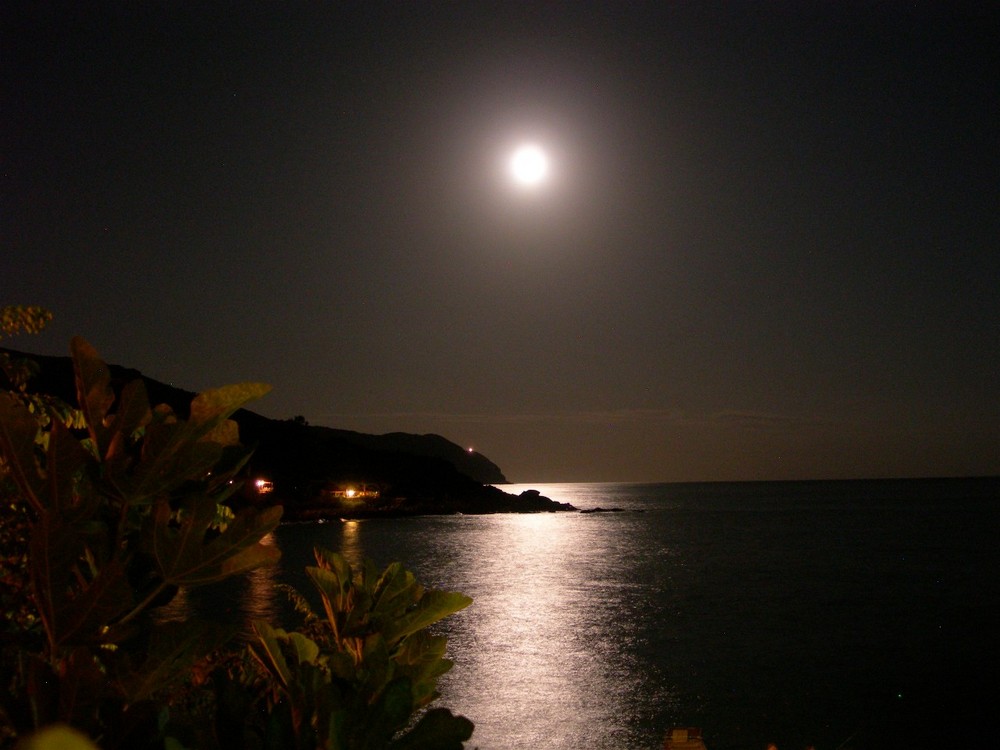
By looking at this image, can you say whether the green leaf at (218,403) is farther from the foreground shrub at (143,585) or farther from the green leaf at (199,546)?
the green leaf at (199,546)

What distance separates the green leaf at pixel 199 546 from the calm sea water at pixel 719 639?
2051cm

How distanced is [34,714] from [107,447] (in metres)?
0.41

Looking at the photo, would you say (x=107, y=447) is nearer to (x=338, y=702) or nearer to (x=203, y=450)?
(x=203, y=450)

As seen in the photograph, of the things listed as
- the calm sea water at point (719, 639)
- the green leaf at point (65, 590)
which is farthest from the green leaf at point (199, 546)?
the calm sea water at point (719, 639)

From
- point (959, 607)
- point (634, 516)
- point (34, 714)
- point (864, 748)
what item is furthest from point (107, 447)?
point (634, 516)

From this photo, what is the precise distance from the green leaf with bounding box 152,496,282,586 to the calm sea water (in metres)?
20.5

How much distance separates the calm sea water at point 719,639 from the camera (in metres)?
22.5

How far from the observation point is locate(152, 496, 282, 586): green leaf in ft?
4.12

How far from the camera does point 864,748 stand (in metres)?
21.4

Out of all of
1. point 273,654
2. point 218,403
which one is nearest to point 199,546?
point 218,403

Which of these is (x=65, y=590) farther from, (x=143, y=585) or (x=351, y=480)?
(x=351, y=480)

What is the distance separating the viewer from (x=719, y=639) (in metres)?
34.6

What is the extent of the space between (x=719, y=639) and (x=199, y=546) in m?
36.7

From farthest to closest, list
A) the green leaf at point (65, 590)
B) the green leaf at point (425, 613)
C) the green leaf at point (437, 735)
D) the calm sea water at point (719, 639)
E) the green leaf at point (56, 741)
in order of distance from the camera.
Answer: the calm sea water at point (719, 639)
the green leaf at point (425, 613)
the green leaf at point (437, 735)
the green leaf at point (65, 590)
the green leaf at point (56, 741)
